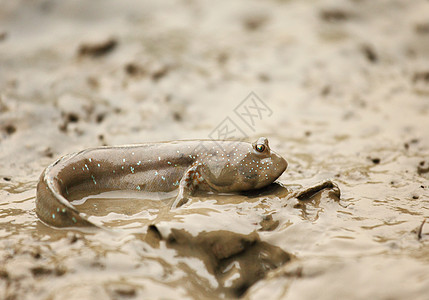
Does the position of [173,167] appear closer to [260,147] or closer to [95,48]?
[260,147]

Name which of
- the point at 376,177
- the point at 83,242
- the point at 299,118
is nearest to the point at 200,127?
the point at 299,118

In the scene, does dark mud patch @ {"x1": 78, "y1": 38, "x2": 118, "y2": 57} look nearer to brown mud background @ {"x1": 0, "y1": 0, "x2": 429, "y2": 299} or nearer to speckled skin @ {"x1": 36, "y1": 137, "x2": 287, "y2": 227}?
brown mud background @ {"x1": 0, "y1": 0, "x2": 429, "y2": 299}

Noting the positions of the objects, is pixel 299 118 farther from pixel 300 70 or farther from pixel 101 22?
pixel 101 22

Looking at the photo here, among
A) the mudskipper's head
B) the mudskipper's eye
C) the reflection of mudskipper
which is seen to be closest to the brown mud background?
the reflection of mudskipper

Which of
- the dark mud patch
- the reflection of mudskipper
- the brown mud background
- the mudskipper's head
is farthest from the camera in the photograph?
the dark mud patch

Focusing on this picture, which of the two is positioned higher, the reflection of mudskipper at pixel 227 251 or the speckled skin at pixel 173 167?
the speckled skin at pixel 173 167

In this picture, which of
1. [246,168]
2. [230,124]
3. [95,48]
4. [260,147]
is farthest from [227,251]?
[95,48]

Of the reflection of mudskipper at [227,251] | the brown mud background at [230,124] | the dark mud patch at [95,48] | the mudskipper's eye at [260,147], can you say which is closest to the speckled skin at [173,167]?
the mudskipper's eye at [260,147]

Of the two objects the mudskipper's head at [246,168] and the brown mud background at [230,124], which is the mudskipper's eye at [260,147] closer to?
the mudskipper's head at [246,168]
